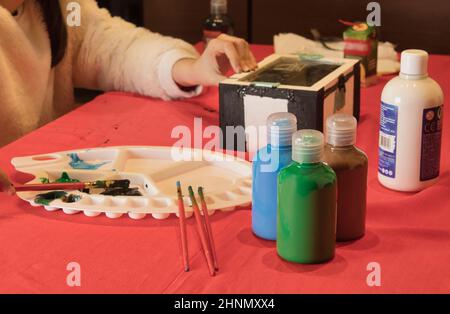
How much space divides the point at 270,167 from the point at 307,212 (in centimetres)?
8

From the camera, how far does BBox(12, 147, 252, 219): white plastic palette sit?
0.98 metres

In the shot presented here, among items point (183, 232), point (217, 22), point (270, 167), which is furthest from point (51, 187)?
point (217, 22)

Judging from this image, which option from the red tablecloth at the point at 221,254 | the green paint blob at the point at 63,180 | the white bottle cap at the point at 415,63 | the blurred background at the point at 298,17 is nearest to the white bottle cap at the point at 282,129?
the red tablecloth at the point at 221,254

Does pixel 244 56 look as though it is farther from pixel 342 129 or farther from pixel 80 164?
pixel 342 129

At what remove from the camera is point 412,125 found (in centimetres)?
99

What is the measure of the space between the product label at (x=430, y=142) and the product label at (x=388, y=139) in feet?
0.13

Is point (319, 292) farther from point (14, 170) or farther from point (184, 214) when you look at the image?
point (14, 170)

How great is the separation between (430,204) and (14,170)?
0.63m

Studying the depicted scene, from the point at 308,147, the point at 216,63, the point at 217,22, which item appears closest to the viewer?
the point at 308,147

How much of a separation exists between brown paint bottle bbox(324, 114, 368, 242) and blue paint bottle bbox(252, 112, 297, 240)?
0.05 meters

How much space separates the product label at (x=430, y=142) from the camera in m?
1.00

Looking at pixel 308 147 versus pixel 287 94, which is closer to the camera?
pixel 308 147

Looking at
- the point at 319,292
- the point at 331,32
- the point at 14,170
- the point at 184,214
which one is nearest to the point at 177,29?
the point at 331,32
